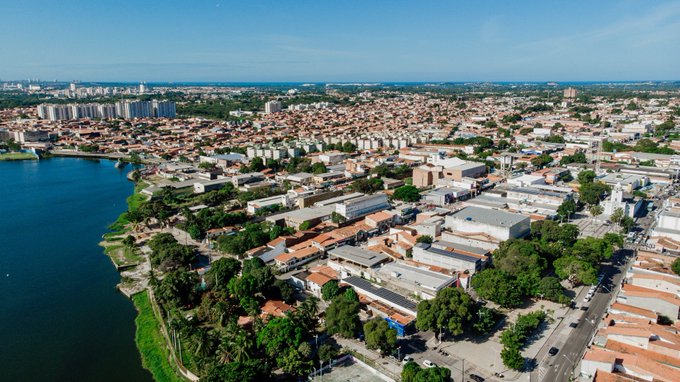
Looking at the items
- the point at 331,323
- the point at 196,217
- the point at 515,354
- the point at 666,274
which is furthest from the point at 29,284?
the point at 666,274

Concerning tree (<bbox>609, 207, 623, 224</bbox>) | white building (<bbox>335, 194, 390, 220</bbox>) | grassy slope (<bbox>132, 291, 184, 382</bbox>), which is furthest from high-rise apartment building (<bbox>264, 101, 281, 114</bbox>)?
grassy slope (<bbox>132, 291, 184, 382</bbox>)

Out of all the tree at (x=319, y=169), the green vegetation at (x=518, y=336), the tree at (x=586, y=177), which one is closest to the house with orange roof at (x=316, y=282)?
the green vegetation at (x=518, y=336)

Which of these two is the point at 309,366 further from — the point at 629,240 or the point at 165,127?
the point at 165,127

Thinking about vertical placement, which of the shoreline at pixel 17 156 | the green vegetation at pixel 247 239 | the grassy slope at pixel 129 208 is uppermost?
the shoreline at pixel 17 156

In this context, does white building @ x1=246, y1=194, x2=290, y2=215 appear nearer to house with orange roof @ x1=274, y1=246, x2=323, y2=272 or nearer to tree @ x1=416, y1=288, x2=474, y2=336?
house with orange roof @ x1=274, y1=246, x2=323, y2=272

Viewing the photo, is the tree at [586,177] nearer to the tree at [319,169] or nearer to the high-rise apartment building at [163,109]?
the tree at [319,169]

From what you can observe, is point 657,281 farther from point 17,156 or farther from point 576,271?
point 17,156

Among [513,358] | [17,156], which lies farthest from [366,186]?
[17,156]
